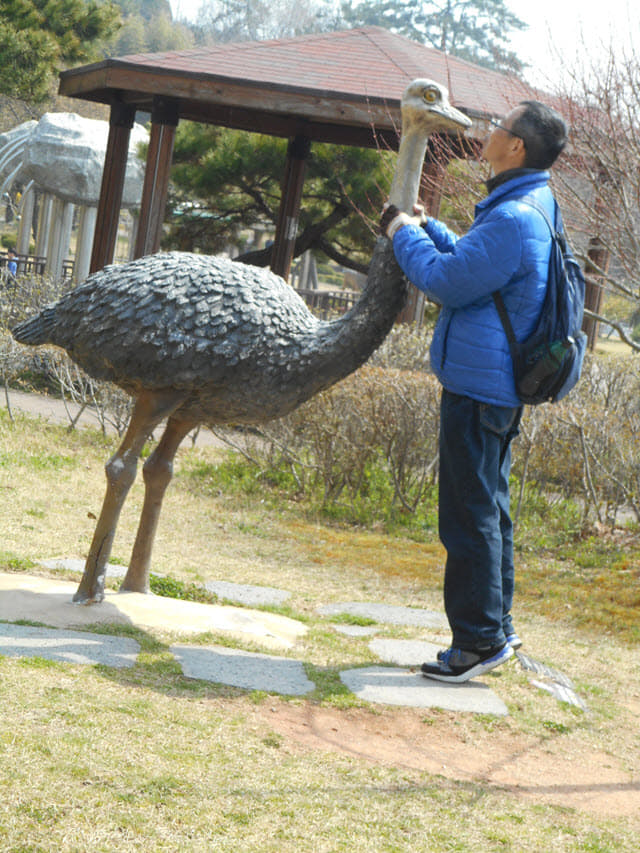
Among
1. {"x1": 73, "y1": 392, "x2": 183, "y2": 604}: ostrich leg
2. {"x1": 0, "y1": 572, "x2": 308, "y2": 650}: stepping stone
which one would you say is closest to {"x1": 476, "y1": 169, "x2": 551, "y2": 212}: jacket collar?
{"x1": 73, "y1": 392, "x2": 183, "y2": 604}: ostrich leg

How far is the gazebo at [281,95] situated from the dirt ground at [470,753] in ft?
21.3

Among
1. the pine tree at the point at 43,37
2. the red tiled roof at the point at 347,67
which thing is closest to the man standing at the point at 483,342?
the red tiled roof at the point at 347,67

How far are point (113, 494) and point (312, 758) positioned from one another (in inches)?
66.1

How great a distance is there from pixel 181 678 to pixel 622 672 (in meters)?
2.18

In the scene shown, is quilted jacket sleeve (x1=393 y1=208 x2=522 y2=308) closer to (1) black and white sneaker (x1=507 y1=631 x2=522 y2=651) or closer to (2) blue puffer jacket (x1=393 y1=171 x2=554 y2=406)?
(2) blue puffer jacket (x1=393 y1=171 x2=554 y2=406)

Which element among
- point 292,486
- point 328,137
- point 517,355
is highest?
point 328,137

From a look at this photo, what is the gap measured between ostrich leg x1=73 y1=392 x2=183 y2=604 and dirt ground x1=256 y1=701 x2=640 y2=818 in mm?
1151

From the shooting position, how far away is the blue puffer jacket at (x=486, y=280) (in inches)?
146

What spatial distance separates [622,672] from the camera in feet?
15.6

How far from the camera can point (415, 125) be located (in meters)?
4.14

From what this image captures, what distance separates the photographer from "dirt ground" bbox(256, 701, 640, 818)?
126 inches

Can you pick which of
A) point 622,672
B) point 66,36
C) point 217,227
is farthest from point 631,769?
point 66,36

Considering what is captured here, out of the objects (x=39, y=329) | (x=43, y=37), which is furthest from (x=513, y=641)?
(x=43, y=37)

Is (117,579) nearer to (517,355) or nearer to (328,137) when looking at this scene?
(517,355)
